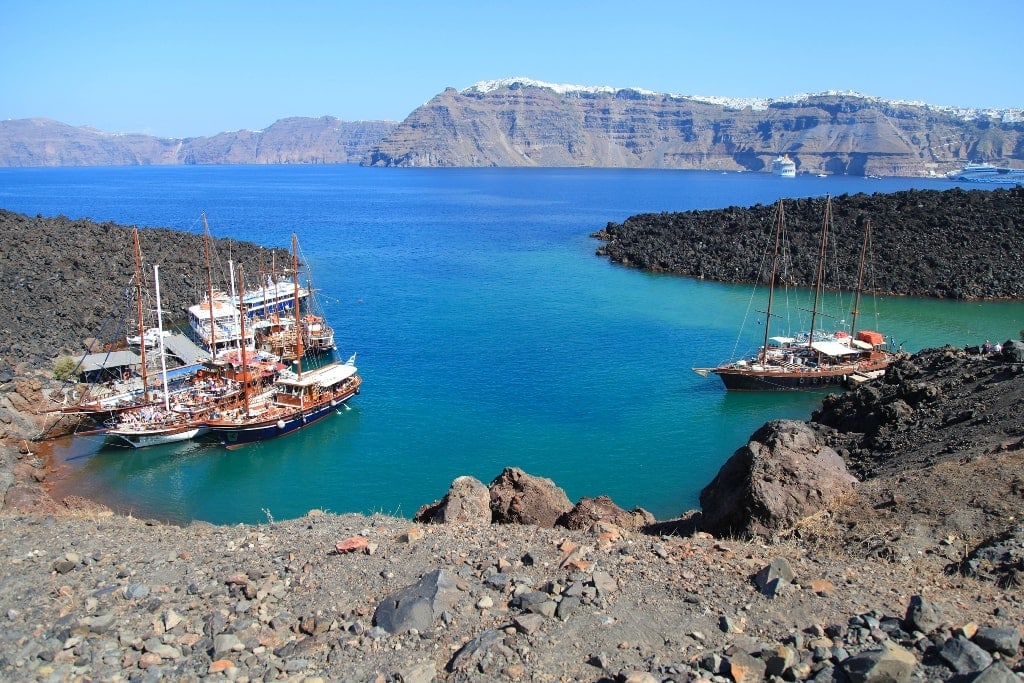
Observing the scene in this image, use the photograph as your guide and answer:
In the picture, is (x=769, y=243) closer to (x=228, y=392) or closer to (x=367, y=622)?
(x=228, y=392)

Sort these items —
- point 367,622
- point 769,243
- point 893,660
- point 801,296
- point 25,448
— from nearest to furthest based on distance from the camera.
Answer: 1. point 893,660
2. point 367,622
3. point 25,448
4. point 801,296
5. point 769,243

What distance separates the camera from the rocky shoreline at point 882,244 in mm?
63812

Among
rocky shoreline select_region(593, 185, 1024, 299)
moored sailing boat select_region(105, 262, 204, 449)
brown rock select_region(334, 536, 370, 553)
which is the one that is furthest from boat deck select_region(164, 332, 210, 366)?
rocky shoreline select_region(593, 185, 1024, 299)

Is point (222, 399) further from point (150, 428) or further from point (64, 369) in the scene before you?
point (64, 369)

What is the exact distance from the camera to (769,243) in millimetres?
69625

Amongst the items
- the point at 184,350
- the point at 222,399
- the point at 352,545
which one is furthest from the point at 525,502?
the point at 184,350

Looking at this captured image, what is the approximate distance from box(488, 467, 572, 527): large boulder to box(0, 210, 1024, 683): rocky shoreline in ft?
0.17

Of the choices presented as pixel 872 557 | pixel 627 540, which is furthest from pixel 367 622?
pixel 872 557

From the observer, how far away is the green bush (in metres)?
37.8

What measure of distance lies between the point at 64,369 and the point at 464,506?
30.9 m

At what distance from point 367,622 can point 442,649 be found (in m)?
1.34

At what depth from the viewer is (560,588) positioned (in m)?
11.2

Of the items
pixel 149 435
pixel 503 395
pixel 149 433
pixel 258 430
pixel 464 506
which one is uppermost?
pixel 464 506

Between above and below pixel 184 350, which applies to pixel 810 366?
below
